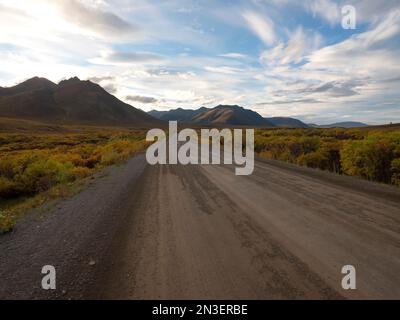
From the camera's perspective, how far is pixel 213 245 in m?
4.98

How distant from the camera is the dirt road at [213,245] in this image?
3721 millimetres

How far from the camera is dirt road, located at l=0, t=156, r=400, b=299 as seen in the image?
3.72 metres

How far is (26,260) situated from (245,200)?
16.9ft

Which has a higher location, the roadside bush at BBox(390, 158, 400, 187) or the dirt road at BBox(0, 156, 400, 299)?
the roadside bush at BBox(390, 158, 400, 187)

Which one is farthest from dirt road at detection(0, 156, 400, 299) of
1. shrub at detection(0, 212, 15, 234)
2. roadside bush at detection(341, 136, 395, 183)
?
roadside bush at detection(341, 136, 395, 183)

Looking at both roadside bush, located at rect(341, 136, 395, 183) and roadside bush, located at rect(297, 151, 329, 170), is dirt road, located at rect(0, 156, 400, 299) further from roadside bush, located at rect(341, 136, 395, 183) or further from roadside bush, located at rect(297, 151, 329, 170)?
roadside bush, located at rect(297, 151, 329, 170)

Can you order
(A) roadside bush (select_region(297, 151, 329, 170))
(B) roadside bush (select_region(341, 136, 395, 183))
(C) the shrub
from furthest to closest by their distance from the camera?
(A) roadside bush (select_region(297, 151, 329, 170)), (B) roadside bush (select_region(341, 136, 395, 183)), (C) the shrub

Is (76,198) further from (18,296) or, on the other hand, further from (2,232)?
(18,296)

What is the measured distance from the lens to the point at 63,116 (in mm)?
192875

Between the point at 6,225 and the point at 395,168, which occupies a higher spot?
the point at 395,168

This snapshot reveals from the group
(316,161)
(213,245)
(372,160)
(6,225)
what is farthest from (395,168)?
(6,225)

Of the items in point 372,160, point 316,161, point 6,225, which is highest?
point 372,160

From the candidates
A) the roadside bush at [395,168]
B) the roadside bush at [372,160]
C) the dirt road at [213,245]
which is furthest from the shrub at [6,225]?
the roadside bush at [372,160]

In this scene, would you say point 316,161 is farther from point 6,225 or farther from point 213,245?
point 6,225
